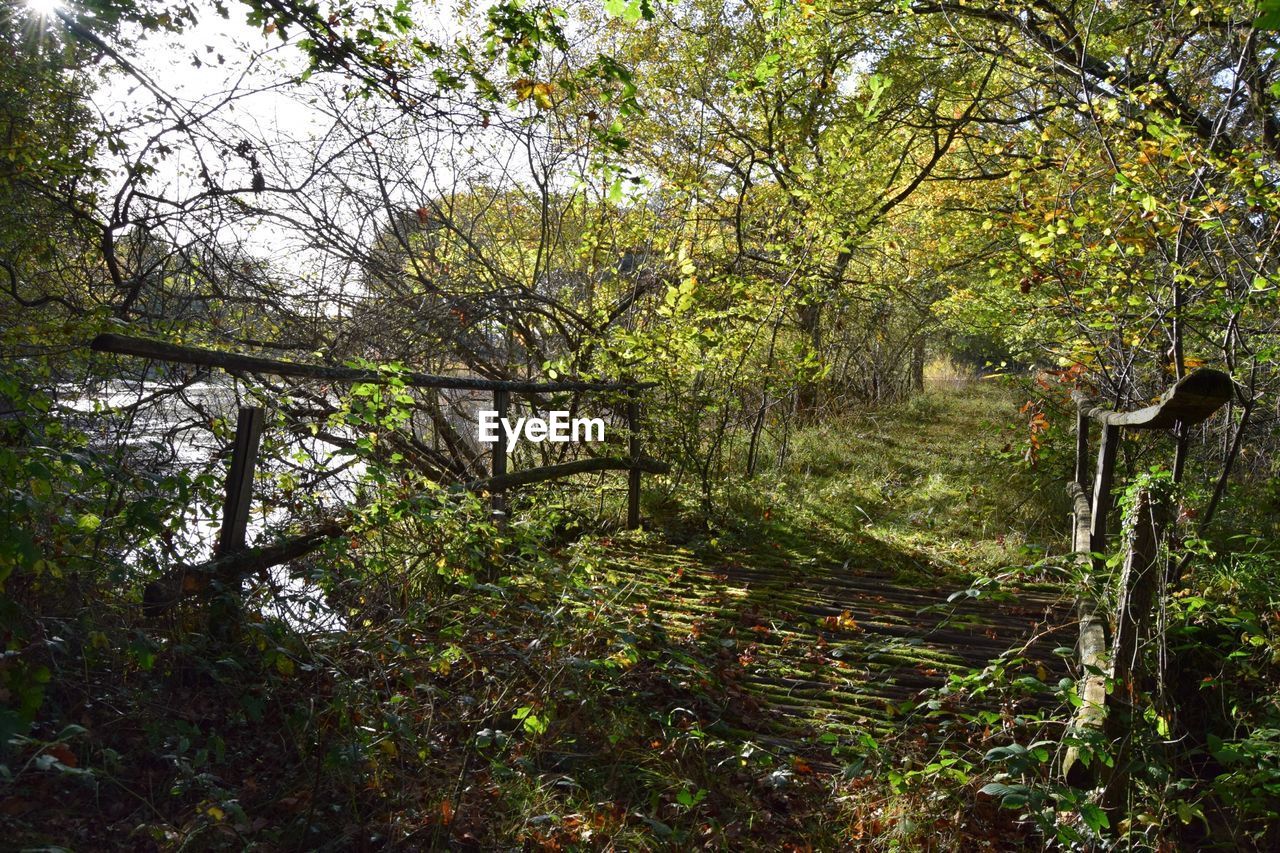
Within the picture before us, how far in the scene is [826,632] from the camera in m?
4.96

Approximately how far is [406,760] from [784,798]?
1.51 m

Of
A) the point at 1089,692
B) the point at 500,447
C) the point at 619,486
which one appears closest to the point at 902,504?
the point at 619,486

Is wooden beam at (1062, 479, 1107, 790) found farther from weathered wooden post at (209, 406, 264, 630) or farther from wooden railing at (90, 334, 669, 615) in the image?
weathered wooden post at (209, 406, 264, 630)

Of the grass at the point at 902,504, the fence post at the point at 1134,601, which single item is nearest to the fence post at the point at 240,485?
the fence post at the point at 1134,601

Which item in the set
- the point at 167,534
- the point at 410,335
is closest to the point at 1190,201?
the point at 410,335

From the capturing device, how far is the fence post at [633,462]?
665 centimetres

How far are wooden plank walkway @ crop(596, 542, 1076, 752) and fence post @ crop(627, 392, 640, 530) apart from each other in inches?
18.1

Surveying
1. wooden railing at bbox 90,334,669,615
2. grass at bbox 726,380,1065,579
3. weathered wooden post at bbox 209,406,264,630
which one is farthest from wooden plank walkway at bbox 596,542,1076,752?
weathered wooden post at bbox 209,406,264,630

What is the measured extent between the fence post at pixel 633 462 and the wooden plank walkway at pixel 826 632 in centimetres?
46

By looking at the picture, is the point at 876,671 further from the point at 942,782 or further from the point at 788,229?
the point at 788,229

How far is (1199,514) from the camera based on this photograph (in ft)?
18.4

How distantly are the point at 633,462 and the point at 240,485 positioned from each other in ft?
12.3

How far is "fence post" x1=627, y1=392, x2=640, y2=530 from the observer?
21.8 feet

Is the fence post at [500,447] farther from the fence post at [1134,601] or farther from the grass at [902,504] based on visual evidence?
the fence post at [1134,601]
